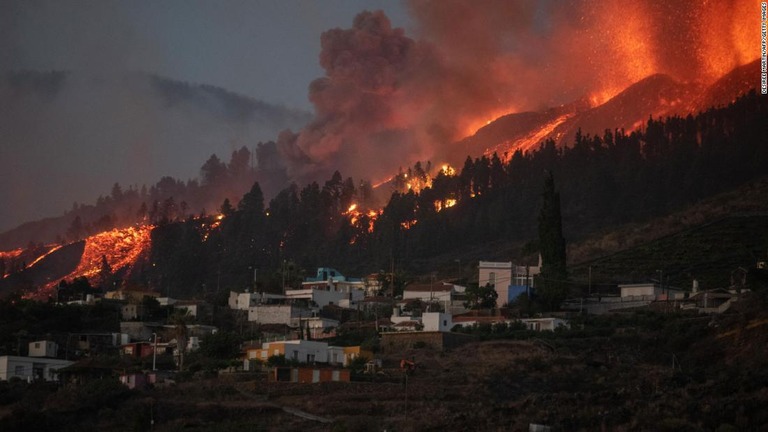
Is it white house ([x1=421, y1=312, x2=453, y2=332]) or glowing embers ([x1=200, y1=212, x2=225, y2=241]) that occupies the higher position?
glowing embers ([x1=200, y1=212, x2=225, y2=241])

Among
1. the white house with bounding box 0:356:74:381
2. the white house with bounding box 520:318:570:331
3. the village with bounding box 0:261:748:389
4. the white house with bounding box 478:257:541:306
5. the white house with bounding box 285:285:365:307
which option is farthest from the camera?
the white house with bounding box 285:285:365:307

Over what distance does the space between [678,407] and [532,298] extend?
41.5 meters

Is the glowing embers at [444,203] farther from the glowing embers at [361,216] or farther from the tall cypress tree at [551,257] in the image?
the tall cypress tree at [551,257]

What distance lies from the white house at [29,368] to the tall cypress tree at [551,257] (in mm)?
31952

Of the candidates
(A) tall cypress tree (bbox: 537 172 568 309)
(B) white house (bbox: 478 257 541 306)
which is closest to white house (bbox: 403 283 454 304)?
(B) white house (bbox: 478 257 541 306)

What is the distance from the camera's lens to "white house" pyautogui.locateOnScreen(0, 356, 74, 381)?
231 ft

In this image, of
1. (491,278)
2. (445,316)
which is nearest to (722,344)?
(445,316)

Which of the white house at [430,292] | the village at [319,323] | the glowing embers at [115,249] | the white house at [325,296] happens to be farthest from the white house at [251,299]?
the glowing embers at [115,249]

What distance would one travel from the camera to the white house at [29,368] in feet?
231

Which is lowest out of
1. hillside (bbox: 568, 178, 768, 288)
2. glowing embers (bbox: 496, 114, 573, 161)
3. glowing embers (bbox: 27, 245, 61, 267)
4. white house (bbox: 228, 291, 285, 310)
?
white house (bbox: 228, 291, 285, 310)

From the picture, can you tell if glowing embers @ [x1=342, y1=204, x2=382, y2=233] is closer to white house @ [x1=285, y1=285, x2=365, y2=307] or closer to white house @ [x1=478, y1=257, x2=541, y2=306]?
white house @ [x1=285, y1=285, x2=365, y2=307]

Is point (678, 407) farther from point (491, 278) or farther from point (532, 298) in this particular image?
point (491, 278)

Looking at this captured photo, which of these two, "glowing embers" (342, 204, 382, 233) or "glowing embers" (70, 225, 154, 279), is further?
"glowing embers" (70, 225, 154, 279)

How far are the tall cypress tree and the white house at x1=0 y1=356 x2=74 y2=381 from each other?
31952mm
